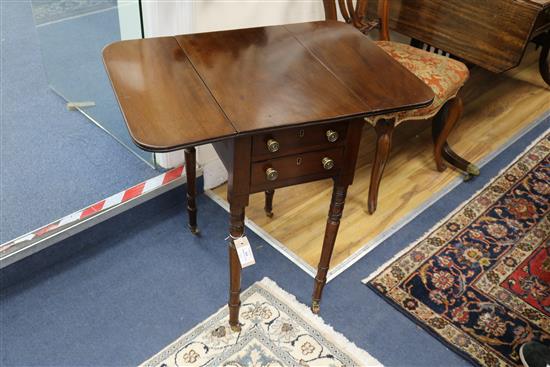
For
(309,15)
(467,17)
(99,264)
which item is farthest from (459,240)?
(99,264)

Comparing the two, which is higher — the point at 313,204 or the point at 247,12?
the point at 247,12

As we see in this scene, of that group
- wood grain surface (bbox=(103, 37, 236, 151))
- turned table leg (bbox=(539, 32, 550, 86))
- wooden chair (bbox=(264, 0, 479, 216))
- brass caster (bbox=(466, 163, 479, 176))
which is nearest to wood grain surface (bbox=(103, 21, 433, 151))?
wood grain surface (bbox=(103, 37, 236, 151))

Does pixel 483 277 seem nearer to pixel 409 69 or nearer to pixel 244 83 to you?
pixel 409 69

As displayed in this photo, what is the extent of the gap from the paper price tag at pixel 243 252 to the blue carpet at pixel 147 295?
42 centimetres

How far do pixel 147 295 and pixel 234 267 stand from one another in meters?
0.43

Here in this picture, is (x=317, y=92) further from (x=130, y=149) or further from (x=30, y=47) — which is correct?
(x=30, y=47)

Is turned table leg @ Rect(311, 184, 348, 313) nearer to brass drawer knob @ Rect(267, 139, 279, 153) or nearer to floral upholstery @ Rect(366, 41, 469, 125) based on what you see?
brass drawer knob @ Rect(267, 139, 279, 153)

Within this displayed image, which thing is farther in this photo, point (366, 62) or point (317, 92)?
point (366, 62)

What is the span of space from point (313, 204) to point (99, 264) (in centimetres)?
84

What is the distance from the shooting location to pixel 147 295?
1758 millimetres

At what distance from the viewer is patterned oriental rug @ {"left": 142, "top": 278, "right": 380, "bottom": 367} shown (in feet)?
5.22

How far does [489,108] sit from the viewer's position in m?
2.87

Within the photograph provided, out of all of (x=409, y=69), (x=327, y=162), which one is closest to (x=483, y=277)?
(x=409, y=69)

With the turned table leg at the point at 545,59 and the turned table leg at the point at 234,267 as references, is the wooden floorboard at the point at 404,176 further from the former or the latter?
the turned table leg at the point at 234,267
